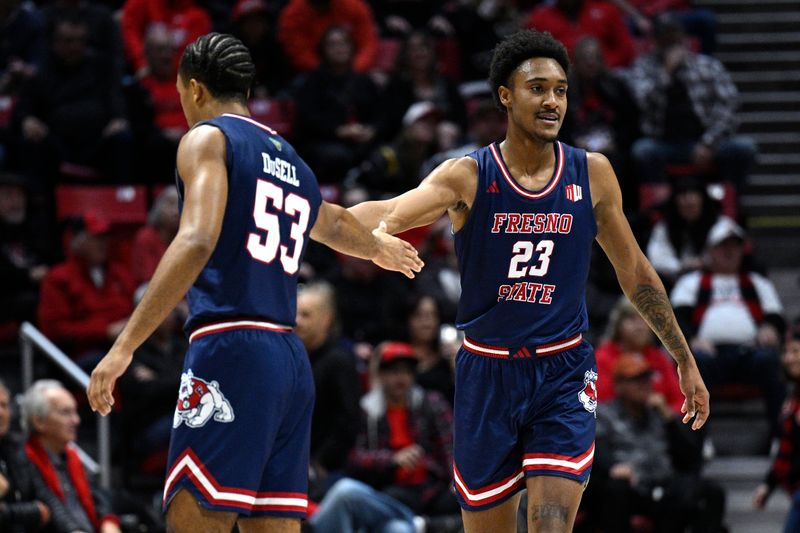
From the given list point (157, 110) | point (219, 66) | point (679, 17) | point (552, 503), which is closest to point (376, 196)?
point (157, 110)

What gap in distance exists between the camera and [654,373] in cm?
1023

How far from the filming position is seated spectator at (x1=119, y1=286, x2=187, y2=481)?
10109 mm

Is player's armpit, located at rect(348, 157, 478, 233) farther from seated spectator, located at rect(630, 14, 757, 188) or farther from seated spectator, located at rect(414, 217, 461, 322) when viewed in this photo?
seated spectator, located at rect(630, 14, 757, 188)

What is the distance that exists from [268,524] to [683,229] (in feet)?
25.1

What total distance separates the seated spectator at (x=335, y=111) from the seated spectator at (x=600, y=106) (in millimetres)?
1978

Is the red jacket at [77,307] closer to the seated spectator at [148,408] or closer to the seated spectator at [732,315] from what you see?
the seated spectator at [148,408]

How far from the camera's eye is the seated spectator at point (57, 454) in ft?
29.2

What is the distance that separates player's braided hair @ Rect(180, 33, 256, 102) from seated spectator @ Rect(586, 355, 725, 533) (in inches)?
199

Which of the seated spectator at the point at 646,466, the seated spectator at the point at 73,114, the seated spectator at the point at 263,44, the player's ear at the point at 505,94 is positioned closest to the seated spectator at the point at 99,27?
the seated spectator at the point at 73,114

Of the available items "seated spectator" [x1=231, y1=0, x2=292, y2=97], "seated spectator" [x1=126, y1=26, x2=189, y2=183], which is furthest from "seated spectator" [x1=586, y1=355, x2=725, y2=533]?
"seated spectator" [x1=231, y1=0, x2=292, y2=97]

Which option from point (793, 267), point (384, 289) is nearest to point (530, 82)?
point (384, 289)

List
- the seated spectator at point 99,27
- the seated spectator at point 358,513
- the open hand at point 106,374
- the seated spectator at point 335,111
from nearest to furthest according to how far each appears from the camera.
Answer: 1. the open hand at point 106,374
2. the seated spectator at point 358,513
3. the seated spectator at point 335,111
4. the seated spectator at point 99,27

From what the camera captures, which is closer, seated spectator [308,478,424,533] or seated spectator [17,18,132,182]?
seated spectator [308,478,424,533]

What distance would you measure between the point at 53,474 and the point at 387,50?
722 cm
